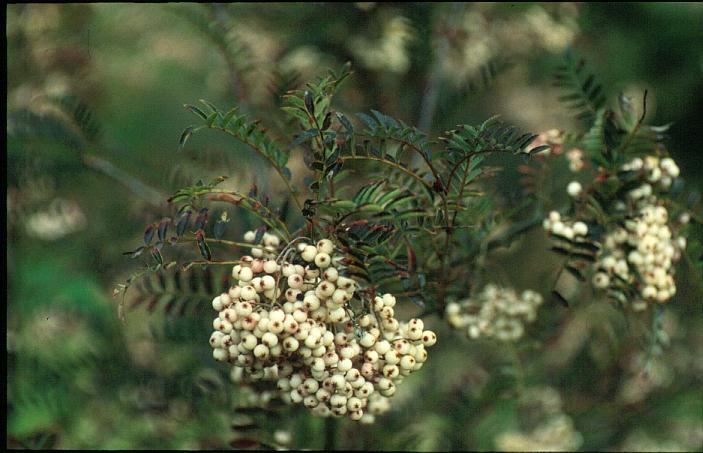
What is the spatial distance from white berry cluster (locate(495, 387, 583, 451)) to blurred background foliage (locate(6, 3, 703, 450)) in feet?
0.06

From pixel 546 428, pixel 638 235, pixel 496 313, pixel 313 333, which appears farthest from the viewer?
pixel 546 428

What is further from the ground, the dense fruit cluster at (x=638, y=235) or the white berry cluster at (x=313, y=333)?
the dense fruit cluster at (x=638, y=235)

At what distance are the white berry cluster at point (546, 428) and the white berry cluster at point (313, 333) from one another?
3.03 ft

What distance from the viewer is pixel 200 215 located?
0.98 m

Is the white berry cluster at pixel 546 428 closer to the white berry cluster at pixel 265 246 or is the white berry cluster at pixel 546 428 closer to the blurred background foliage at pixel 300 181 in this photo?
the blurred background foliage at pixel 300 181

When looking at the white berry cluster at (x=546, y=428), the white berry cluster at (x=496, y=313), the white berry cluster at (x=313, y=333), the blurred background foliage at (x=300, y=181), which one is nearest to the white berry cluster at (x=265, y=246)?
the white berry cluster at (x=313, y=333)

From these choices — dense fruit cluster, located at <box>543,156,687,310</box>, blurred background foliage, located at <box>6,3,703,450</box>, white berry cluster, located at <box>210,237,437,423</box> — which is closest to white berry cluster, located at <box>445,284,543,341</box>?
blurred background foliage, located at <box>6,3,703,450</box>

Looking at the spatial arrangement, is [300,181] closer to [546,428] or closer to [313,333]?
[546,428]

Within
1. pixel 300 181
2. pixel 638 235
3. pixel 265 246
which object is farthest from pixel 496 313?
pixel 300 181

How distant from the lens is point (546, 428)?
1.95 meters

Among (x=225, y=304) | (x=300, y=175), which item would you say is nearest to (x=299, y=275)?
(x=225, y=304)

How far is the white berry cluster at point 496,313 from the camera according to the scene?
4.63 feet

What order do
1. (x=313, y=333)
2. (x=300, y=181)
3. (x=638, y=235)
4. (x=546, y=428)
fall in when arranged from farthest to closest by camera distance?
(x=300, y=181)
(x=546, y=428)
(x=638, y=235)
(x=313, y=333)

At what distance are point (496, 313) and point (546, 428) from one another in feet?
2.11
